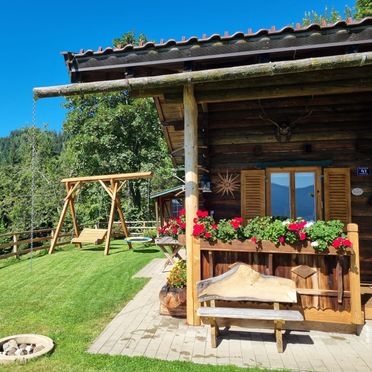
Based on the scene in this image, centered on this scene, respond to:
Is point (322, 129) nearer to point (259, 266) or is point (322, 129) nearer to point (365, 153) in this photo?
point (365, 153)

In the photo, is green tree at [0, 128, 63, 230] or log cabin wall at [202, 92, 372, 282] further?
green tree at [0, 128, 63, 230]

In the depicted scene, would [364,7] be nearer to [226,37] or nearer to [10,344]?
[226,37]

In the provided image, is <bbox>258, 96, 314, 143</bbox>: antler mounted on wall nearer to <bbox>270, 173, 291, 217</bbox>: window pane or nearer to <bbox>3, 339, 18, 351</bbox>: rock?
<bbox>270, 173, 291, 217</bbox>: window pane

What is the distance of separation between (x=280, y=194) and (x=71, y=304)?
4.69m

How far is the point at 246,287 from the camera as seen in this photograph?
442 cm

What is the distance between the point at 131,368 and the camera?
12.0ft

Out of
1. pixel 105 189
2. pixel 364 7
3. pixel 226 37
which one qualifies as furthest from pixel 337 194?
pixel 364 7

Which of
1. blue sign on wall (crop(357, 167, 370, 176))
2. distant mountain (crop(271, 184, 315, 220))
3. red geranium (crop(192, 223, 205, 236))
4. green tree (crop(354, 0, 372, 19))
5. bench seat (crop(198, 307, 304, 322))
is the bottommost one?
bench seat (crop(198, 307, 304, 322))

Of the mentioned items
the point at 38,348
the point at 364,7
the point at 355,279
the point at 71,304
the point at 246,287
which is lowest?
the point at 71,304

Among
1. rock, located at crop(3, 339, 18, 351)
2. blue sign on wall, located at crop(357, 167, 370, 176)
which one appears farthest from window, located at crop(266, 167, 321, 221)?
rock, located at crop(3, 339, 18, 351)

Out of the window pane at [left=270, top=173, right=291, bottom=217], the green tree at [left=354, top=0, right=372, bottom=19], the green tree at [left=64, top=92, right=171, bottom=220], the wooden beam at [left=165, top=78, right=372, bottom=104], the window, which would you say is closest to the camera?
the wooden beam at [left=165, top=78, right=372, bottom=104]

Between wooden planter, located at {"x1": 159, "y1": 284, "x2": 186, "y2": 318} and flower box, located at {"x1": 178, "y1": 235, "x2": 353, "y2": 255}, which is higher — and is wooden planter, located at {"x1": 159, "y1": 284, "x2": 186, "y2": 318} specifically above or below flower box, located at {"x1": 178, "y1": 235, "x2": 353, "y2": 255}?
below

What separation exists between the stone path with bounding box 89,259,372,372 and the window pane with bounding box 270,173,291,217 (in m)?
2.63

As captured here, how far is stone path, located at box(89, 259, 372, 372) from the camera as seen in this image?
3795 mm
